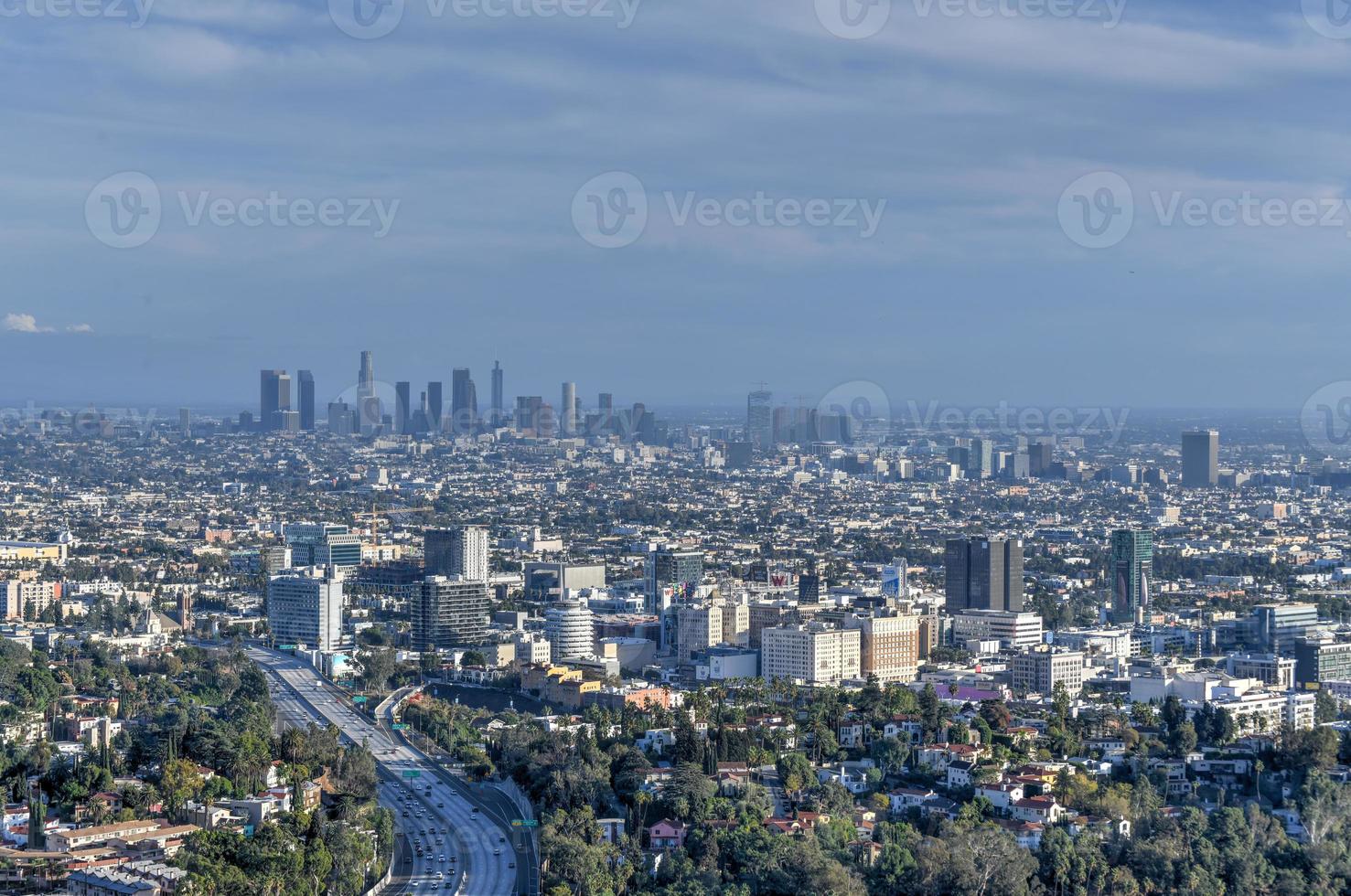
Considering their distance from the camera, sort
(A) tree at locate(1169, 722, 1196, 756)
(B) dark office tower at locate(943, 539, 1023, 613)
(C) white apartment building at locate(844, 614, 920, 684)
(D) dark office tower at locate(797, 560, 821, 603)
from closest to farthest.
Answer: (A) tree at locate(1169, 722, 1196, 756) → (C) white apartment building at locate(844, 614, 920, 684) → (B) dark office tower at locate(943, 539, 1023, 613) → (D) dark office tower at locate(797, 560, 821, 603)

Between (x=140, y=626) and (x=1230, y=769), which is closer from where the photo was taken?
(x=1230, y=769)

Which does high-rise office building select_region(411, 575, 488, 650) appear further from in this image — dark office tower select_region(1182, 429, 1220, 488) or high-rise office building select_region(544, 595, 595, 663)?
dark office tower select_region(1182, 429, 1220, 488)

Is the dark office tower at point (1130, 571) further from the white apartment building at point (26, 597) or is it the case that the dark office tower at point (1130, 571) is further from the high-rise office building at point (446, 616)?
the white apartment building at point (26, 597)

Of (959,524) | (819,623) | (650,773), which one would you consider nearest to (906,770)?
(650,773)

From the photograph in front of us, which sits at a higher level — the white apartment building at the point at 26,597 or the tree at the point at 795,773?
the white apartment building at the point at 26,597

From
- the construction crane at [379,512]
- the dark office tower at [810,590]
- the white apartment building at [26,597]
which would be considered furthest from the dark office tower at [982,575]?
the construction crane at [379,512]

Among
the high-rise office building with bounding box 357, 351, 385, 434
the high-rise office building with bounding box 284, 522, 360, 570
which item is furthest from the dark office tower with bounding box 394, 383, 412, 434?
the high-rise office building with bounding box 284, 522, 360, 570

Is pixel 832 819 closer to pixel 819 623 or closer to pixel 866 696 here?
pixel 866 696
